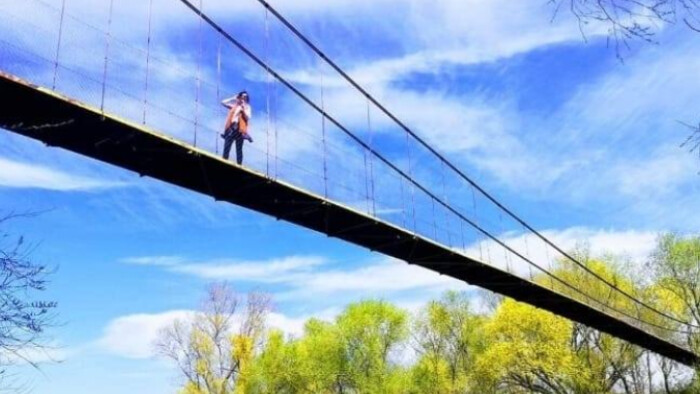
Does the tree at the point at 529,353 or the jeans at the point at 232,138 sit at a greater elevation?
the jeans at the point at 232,138

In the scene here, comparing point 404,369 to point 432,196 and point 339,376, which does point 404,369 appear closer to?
point 339,376

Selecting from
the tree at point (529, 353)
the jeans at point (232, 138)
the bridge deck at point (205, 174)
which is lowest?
the tree at point (529, 353)

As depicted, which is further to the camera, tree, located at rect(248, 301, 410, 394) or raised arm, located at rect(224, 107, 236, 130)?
tree, located at rect(248, 301, 410, 394)

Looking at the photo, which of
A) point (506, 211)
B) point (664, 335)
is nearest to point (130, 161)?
point (506, 211)

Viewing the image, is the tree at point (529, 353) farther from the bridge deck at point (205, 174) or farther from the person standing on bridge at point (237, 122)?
the person standing on bridge at point (237, 122)

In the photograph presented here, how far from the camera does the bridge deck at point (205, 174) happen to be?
9875 mm

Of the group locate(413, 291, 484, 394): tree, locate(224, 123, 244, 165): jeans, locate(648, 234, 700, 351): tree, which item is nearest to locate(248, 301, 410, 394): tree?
locate(413, 291, 484, 394): tree

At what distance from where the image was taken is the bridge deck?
9.88 metres

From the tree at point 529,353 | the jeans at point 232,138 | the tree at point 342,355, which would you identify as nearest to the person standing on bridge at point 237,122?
the jeans at point 232,138

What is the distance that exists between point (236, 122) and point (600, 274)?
24209mm

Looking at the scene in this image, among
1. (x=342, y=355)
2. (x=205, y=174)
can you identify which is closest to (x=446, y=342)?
(x=342, y=355)

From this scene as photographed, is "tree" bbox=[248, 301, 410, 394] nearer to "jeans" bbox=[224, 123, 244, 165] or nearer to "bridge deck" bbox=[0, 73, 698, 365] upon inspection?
"bridge deck" bbox=[0, 73, 698, 365]

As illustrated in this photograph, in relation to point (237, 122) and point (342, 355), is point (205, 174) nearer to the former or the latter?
point (237, 122)

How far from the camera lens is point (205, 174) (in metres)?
13.0
